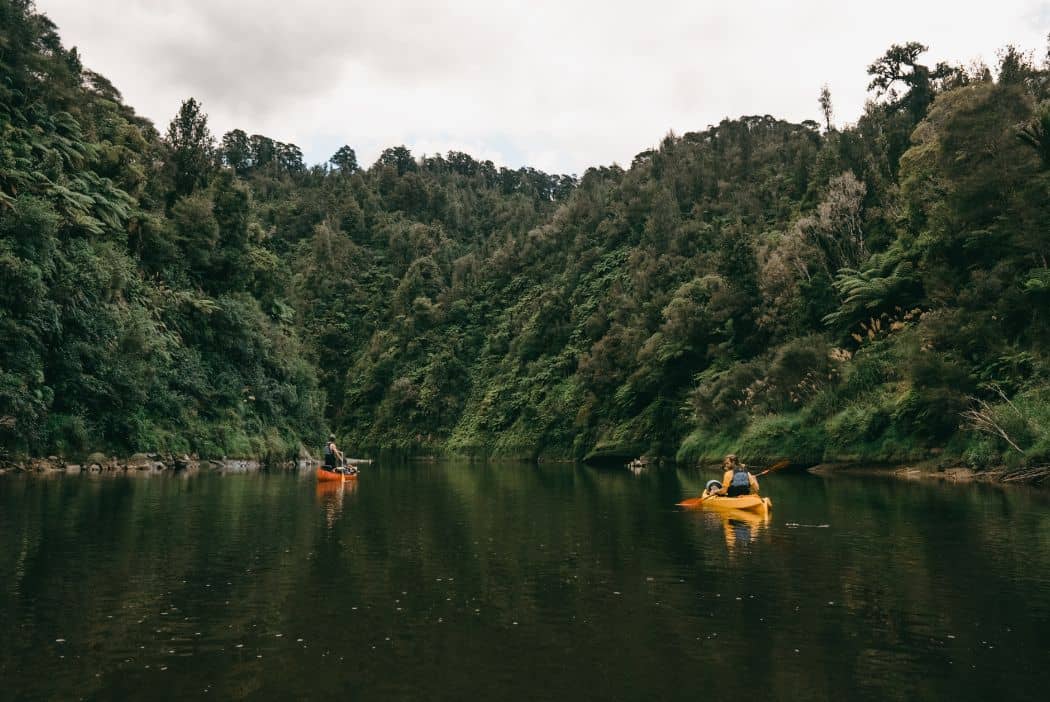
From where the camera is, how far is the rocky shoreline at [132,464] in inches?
1485

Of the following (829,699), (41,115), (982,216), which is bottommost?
(829,699)

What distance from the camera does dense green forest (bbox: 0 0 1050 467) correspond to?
36812 millimetres

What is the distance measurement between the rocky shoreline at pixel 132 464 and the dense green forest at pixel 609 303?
0.77 m

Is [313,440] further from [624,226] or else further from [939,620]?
[939,620]

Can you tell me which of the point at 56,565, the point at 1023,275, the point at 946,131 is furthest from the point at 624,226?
the point at 56,565

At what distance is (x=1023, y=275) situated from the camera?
3469cm

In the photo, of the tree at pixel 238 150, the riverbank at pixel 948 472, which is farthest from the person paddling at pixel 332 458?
the tree at pixel 238 150

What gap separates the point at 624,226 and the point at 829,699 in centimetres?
9567

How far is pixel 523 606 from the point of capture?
10.8 meters

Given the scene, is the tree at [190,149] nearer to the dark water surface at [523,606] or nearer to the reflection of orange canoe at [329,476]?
the reflection of orange canoe at [329,476]

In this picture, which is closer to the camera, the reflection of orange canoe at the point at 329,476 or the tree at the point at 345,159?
the reflection of orange canoe at the point at 329,476

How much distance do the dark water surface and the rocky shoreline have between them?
Result: 735 inches

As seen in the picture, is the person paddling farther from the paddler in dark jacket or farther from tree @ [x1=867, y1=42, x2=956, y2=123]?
tree @ [x1=867, y1=42, x2=956, y2=123]

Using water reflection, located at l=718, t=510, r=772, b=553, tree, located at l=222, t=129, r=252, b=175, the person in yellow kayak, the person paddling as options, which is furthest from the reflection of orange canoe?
tree, located at l=222, t=129, r=252, b=175
